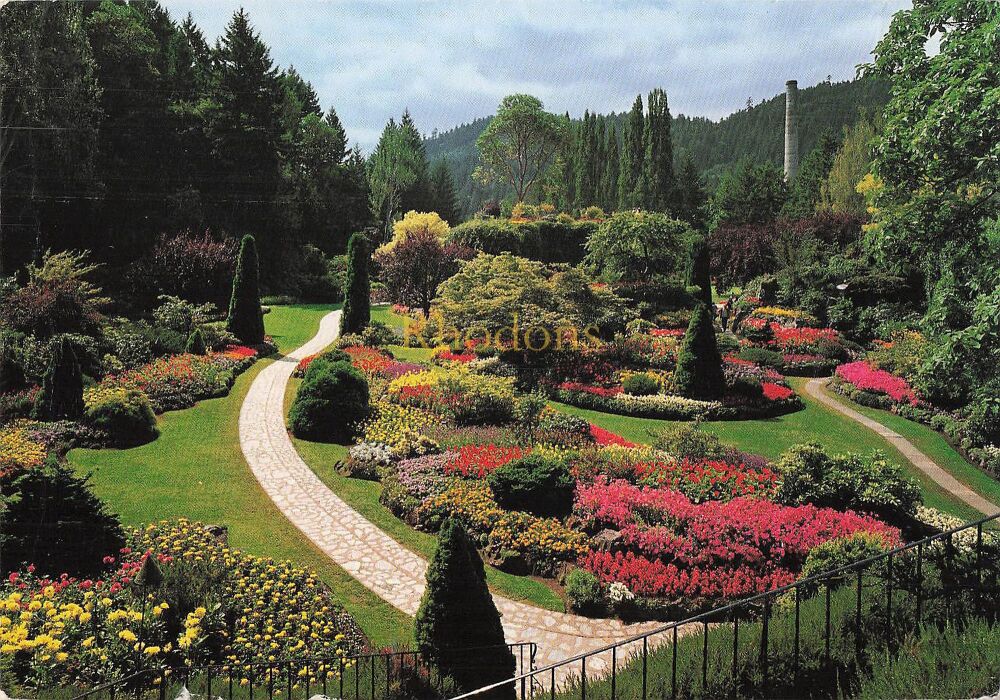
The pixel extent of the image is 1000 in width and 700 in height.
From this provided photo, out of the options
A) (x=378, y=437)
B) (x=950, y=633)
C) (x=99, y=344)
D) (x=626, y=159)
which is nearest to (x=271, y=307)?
(x=99, y=344)

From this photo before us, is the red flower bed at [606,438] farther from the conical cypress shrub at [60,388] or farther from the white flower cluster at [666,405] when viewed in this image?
the conical cypress shrub at [60,388]

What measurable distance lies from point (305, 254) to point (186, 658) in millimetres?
36478

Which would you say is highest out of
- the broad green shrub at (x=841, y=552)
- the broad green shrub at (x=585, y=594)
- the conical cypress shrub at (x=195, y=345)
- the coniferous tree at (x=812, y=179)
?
the coniferous tree at (x=812, y=179)

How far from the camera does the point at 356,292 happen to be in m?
24.2

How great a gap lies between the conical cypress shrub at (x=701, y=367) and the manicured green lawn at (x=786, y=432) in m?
1.23

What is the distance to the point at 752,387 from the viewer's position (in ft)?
57.1

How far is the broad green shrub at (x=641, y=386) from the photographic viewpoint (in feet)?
58.1

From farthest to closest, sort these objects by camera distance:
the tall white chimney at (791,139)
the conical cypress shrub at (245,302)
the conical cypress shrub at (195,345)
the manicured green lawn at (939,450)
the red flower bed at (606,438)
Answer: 1. the tall white chimney at (791,139)
2. the conical cypress shrub at (245,302)
3. the conical cypress shrub at (195,345)
4. the red flower bed at (606,438)
5. the manicured green lawn at (939,450)

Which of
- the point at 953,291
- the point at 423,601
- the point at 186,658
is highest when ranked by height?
the point at 953,291

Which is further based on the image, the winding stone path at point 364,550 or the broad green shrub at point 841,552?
the broad green shrub at point 841,552

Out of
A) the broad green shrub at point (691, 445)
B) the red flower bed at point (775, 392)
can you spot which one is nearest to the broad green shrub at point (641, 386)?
the red flower bed at point (775, 392)

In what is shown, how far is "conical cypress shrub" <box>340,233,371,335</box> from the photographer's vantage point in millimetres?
24250

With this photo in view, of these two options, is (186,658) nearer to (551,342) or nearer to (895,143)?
(895,143)

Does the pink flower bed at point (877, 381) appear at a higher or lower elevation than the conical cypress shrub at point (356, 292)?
lower
